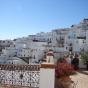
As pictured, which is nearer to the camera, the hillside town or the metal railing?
the metal railing

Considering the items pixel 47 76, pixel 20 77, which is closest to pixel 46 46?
pixel 20 77

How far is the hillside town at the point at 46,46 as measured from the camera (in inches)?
1480

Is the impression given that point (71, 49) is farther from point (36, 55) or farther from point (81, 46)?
point (36, 55)

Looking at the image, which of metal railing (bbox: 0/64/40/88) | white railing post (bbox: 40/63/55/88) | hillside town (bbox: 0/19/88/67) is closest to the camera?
white railing post (bbox: 40/63/55/88)

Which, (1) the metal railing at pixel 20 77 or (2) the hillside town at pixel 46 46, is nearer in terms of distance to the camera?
(1) the metal railing at pixel 20 77

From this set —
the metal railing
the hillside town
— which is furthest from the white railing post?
the hillside town

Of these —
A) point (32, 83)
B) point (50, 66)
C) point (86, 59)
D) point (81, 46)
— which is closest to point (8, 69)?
point (32, 83)

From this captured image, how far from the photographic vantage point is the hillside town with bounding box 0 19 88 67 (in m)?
37.6

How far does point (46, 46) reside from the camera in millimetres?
43219

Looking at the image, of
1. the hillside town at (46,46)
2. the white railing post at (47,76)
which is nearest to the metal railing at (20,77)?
the white railing post at (47,76)

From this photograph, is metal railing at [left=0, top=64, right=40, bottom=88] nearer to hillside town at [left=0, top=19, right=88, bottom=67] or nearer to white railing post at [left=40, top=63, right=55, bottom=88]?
white railing post at [left=40, top=63, right=55, bottom=88]

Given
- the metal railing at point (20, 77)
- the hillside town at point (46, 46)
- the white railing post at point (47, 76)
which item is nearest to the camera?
the white railing post at point (47, 76)

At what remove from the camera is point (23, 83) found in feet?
24.0

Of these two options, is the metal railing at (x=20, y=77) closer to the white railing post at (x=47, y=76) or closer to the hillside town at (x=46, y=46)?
the white railing post at (x=47, y=76)
